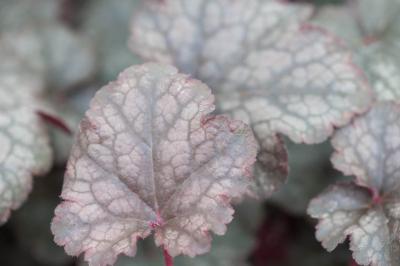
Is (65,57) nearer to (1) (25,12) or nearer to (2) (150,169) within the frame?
(1) (25,12)

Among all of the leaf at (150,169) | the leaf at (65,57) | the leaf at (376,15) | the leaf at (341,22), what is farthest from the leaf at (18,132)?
the leaf at (376,15)

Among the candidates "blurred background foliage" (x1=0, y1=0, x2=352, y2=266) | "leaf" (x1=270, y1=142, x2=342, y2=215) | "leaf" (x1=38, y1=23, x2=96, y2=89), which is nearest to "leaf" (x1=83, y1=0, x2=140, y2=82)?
"blurred background foliage" (x1=0, y1=0, x2=352, y2=266)

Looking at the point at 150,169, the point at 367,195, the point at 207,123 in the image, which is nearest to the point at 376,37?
the point at 367,195

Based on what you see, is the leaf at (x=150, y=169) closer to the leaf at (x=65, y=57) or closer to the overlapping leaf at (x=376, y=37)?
the overlapping leaf at (x=376, y=37)

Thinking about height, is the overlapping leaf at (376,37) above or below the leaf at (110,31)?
below

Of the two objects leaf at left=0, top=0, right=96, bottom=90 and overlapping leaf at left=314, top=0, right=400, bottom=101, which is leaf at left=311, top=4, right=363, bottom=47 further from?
leaf at left=0, top=0, right=96, bottom=90

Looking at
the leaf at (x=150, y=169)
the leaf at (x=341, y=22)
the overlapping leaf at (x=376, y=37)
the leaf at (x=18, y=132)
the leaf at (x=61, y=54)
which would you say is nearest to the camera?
the leaf at (x=150, y=169)

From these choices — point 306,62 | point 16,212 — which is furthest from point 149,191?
point 16,212
